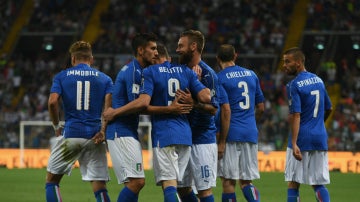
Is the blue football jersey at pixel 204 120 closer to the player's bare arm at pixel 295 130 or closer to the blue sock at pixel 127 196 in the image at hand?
the blue sock at pixel 127 196

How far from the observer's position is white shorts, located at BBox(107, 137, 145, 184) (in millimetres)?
8867

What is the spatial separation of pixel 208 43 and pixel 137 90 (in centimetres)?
2192

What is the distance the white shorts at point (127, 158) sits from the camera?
887 cm

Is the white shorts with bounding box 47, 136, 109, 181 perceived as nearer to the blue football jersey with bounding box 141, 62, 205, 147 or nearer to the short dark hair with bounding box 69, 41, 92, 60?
the short dark hair with bounding box 69, 41, 92, 60

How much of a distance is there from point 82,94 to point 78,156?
73 centimetres

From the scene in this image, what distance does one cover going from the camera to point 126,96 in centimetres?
907

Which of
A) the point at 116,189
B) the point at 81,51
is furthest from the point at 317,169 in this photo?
the point at 116,189

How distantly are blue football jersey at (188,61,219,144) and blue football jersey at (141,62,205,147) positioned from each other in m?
0.49

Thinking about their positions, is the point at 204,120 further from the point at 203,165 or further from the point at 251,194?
the point at 251,194

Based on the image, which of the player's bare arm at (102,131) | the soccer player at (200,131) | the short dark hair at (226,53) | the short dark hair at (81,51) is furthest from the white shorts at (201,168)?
the short dark hair at (81,51)

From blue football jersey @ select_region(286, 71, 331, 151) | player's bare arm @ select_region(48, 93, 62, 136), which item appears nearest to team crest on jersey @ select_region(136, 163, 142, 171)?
player's bare arm @ select_region(48, 93, 62, 136)

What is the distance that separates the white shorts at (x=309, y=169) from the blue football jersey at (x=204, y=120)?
1352 mm

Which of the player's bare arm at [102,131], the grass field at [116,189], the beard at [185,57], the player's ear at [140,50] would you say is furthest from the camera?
the grass field at [116,189]

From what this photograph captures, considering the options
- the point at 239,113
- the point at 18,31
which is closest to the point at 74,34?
the point at 18,31
